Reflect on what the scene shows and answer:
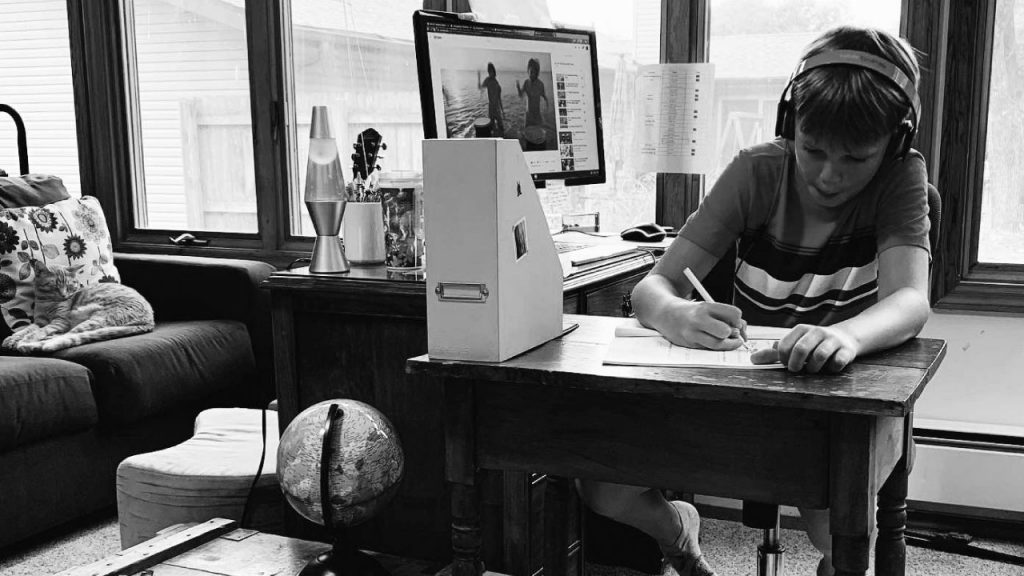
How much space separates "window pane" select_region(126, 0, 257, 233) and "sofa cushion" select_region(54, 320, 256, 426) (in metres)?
0.74

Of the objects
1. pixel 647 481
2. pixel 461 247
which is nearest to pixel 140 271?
pixel 461 247

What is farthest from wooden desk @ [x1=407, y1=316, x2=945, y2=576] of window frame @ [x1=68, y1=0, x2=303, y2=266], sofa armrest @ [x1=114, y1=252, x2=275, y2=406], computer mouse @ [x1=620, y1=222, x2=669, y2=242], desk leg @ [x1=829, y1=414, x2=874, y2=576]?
window frame @ [x1=68, y1=0, x2=303, y2=266]

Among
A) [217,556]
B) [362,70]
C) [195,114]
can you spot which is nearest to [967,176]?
[362,70]

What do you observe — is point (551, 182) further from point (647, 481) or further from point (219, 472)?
point (647, 481)

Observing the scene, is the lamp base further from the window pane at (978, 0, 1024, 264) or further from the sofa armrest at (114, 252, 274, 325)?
the window pane at (978, 0, 1024, 264)

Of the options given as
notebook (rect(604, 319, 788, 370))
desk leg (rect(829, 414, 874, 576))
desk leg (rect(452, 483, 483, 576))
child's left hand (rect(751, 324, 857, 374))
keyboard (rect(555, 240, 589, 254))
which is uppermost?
keyboard (rect(555, 240, 589, 254))

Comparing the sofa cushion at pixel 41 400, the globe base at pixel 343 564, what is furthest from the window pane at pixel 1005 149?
the sofa cushion at pixel 41 400

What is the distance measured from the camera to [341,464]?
1.60m

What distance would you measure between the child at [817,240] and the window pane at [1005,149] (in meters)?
1.24

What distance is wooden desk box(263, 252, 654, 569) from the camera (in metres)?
1.83

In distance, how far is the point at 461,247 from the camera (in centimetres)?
124

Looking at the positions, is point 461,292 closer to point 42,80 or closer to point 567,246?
point 567,246

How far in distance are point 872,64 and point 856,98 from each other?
6 cm

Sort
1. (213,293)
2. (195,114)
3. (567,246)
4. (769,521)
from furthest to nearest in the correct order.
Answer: (195,114) < (213,293) < (567,246) < (769,521)
